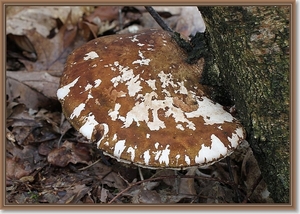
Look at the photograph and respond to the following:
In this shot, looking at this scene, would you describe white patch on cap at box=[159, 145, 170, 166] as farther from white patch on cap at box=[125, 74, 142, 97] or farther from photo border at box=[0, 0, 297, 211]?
white patch on cap at box=[125, 74, 142, 97]

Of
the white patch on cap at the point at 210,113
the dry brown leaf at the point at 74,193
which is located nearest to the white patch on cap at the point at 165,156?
the white patch on cap at the point at 210,113

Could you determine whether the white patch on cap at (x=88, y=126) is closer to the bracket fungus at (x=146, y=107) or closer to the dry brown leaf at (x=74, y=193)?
the bracket fungus at (x=146, y=107)

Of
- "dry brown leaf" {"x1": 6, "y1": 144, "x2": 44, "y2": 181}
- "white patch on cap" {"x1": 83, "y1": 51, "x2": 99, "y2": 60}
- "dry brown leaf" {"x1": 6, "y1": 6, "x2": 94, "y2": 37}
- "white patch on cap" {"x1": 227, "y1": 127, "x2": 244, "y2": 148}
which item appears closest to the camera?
"white patch on cap" {"x1": 227, "y1": 127, "x2": 244, "y2": 148}

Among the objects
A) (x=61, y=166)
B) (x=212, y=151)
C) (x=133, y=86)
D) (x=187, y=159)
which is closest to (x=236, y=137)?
(x=212, y=151)

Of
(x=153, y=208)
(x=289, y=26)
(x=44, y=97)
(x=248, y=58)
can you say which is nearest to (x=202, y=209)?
(x=153, y=208)

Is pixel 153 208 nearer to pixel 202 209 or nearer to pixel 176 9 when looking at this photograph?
pixel 202 209

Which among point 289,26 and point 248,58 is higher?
point 289,26

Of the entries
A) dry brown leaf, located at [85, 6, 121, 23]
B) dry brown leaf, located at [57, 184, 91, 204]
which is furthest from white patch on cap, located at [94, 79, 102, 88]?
dry brown leaf, located at [85, 6, 121, 23]
